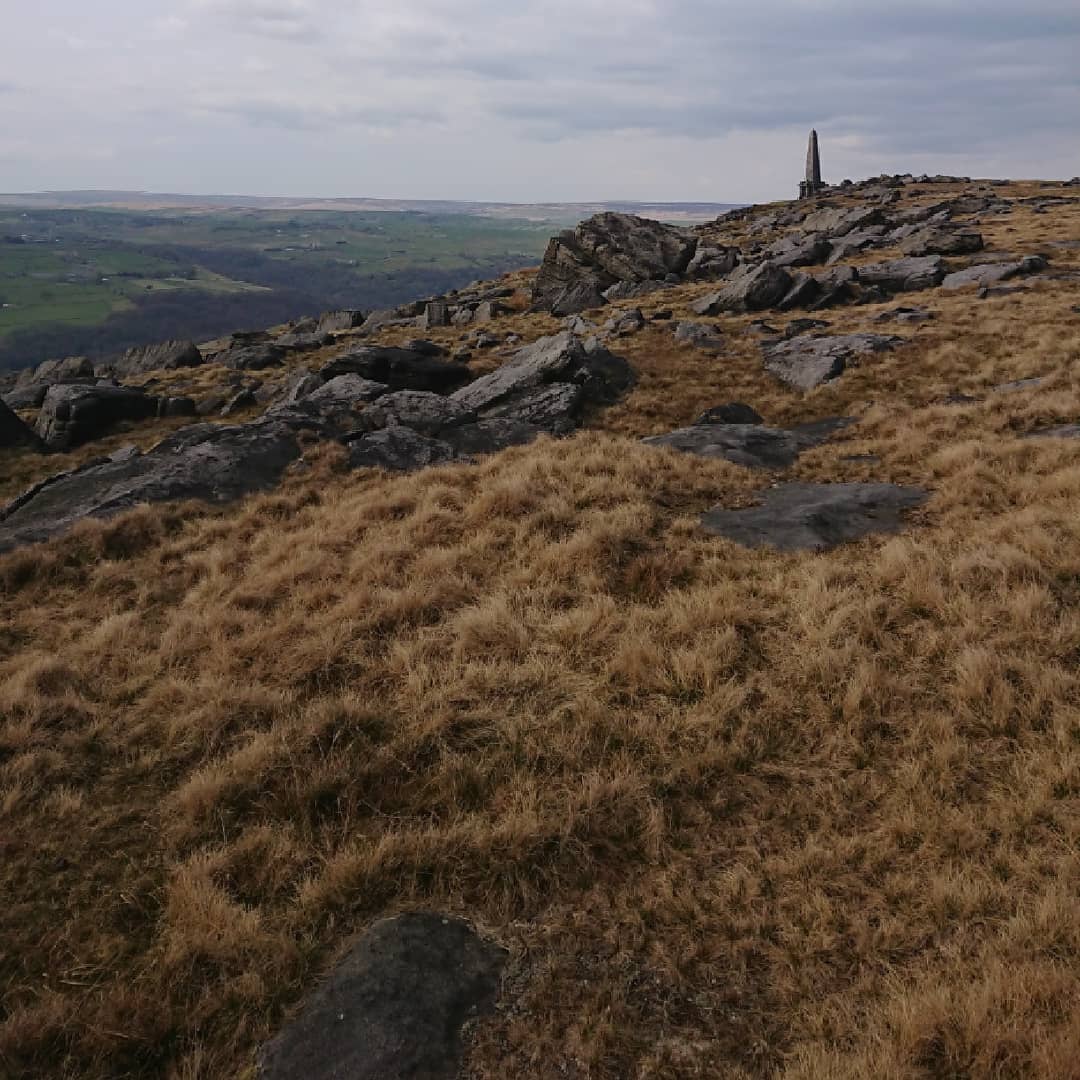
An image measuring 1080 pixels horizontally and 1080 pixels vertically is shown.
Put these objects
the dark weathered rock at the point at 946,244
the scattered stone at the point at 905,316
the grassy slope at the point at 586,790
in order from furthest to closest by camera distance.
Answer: the dark weathered rock at the point at 946,244, the scattered stone at the point at 905,316, the grassy slope at the point at 586,790

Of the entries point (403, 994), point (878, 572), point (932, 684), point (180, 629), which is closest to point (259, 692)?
point (180, 629)

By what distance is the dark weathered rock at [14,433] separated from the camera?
77.8 feet

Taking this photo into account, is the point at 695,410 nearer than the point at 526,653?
No

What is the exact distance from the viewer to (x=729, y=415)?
64.2ft

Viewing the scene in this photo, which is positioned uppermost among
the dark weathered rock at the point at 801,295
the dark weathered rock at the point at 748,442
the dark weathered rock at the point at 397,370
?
the dark weathered rock at the point at 801,295

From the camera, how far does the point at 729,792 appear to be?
586cm

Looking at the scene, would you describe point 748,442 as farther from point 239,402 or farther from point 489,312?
point 489,312

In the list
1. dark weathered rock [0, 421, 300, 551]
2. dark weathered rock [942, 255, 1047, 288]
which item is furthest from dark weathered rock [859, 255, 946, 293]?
dark weathered rock [0, 421, 300, 551]

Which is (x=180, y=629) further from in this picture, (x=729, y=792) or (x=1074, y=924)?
(x=1074, y=924)

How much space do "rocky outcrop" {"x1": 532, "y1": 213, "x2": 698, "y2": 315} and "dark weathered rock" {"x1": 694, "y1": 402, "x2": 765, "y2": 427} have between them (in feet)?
90.1

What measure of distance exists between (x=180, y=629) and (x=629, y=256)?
143 ft

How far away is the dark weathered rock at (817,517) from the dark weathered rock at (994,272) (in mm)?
25962

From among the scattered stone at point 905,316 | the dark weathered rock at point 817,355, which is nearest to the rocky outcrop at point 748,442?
the dark weathered rock at point 817,355

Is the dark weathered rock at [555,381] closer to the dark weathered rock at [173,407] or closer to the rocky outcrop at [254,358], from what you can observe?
the dark weathered rock at [173,407]
